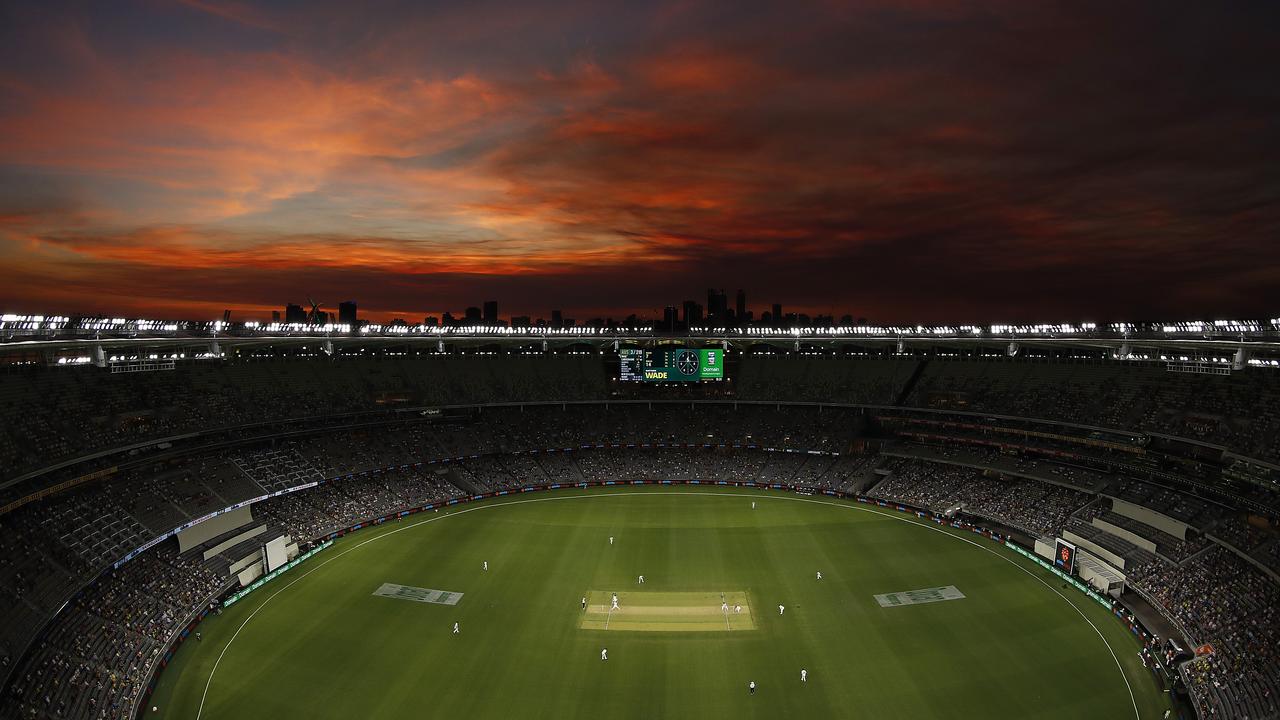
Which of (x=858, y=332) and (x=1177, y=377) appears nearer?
(x=1177, y=377)

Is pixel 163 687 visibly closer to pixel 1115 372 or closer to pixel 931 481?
pixel 931 481

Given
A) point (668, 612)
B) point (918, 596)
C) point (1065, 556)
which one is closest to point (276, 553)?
point (668, 612)

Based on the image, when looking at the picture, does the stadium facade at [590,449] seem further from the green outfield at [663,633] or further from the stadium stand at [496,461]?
the green outfield at [663,633]

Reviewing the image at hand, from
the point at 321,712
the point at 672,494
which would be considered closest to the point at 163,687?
the point at 321,712

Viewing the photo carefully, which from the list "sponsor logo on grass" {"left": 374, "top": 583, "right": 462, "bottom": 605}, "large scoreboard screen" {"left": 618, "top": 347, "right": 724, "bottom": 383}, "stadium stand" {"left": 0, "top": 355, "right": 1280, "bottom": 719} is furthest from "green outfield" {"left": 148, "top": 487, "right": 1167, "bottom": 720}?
"large scoreboard screen" {"left": 618, "top": 347, "right": 724, "bottom": 383}

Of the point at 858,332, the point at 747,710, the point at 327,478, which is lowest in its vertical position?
the point at 747,710

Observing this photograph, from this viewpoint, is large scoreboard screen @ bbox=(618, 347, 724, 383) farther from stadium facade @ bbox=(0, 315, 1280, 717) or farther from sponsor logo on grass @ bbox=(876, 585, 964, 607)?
sponsor logo on grass @ bbox=(876, 585, 964, 607)
